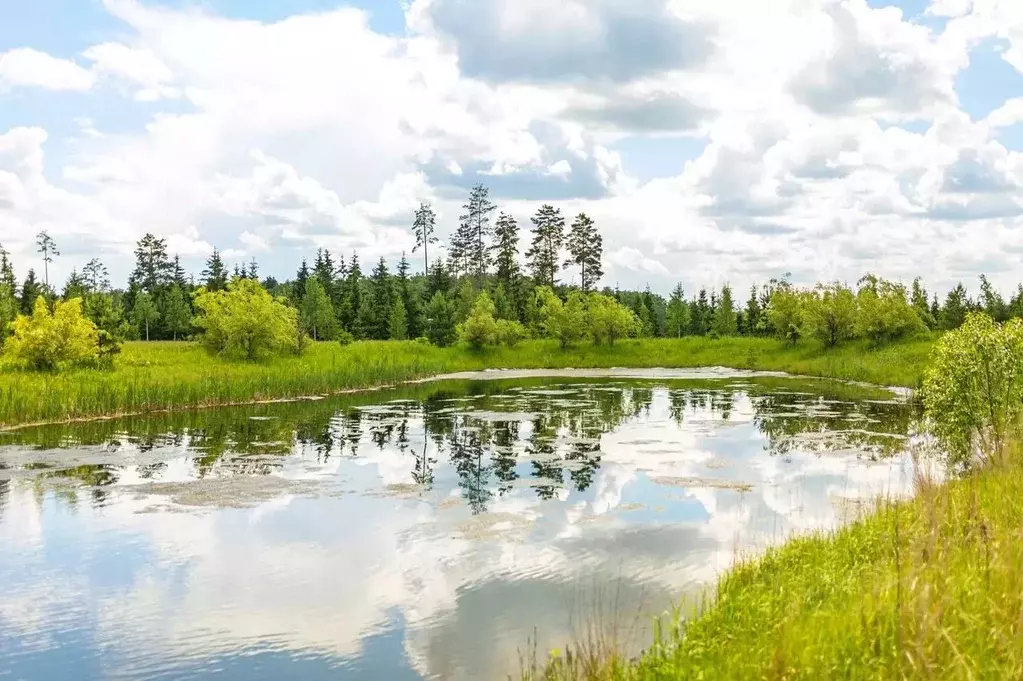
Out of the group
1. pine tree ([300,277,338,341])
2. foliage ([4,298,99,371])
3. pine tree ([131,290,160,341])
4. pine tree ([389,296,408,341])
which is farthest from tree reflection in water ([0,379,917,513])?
pine tree ([131,290,160,341])

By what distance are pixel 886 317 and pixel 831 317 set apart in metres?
5.18

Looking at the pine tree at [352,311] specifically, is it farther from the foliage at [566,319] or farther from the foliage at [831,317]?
the foliage at [831,317]

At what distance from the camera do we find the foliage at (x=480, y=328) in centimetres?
6855

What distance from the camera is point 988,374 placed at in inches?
600

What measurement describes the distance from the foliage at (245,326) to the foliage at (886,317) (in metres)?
45.3

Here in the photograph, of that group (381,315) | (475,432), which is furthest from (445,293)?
(475,432)

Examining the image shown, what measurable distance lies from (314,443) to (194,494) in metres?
8.10

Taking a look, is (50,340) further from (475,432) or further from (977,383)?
(977,383)

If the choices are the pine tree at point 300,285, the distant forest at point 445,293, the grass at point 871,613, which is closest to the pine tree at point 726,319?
the distant forest at point 445,293

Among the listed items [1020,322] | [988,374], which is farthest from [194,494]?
[1020,322]

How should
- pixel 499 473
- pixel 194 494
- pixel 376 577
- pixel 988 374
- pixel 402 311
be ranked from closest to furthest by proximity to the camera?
1. pixel 376 577
2. pixel 988 374
3. pixel 194 494
4. pixel 499 473
5. pixel 402 311

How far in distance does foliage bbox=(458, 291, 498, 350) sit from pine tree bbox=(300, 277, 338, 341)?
19.3 m

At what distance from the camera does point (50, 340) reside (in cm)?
3866

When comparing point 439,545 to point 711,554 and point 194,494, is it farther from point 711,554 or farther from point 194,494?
point 194,494
